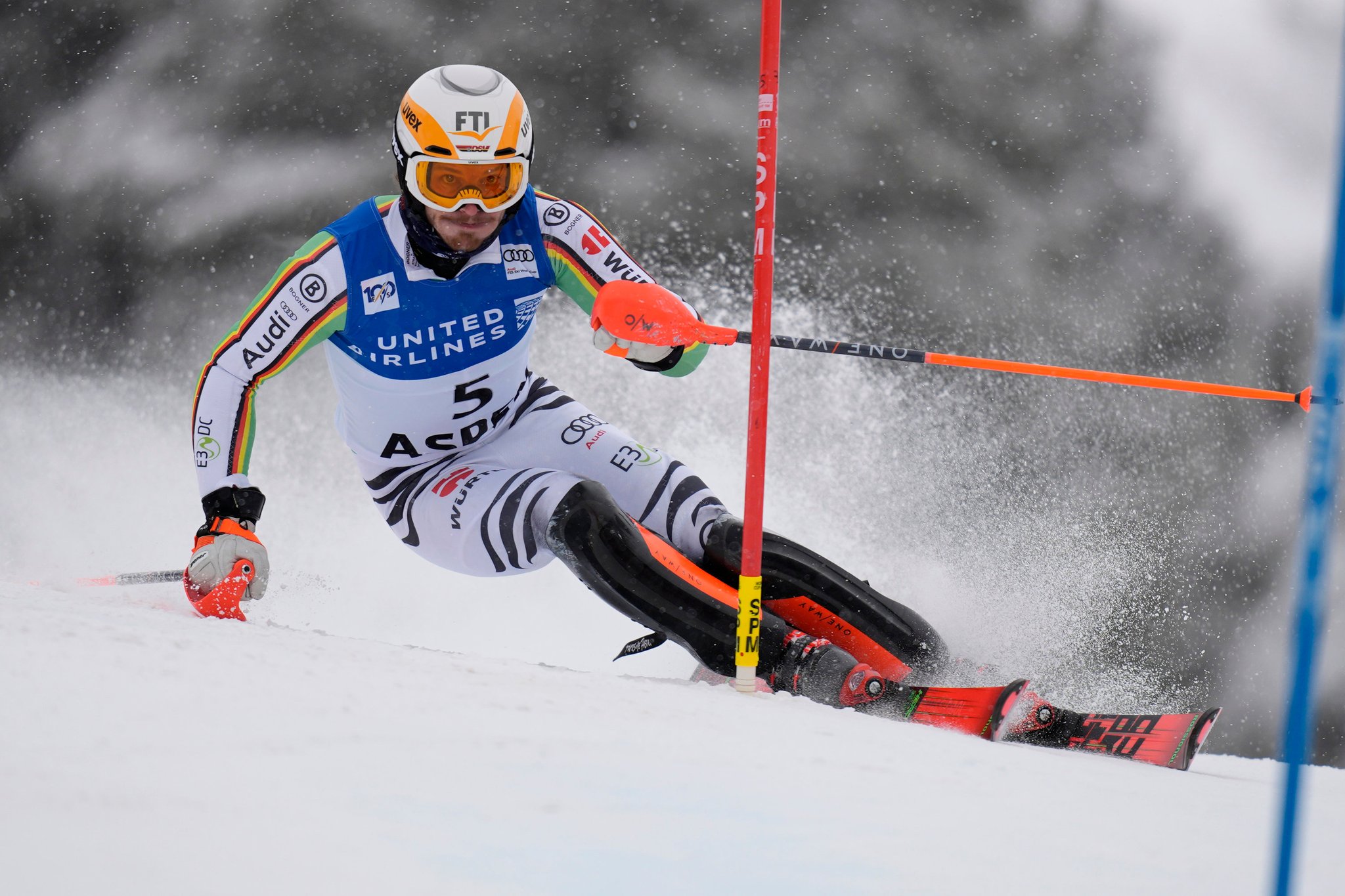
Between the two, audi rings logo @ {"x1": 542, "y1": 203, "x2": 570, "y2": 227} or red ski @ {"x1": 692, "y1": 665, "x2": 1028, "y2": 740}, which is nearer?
red ski @ {"x1": 692, "y1": 665, "x2": 1028, "y2": 740}

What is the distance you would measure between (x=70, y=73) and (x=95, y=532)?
12.7 feet

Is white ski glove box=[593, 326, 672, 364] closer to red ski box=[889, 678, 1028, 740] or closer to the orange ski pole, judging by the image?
the orange ski pole

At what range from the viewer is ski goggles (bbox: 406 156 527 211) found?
2352 mm

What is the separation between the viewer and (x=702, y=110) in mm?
7777

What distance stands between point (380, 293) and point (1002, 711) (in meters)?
1.63

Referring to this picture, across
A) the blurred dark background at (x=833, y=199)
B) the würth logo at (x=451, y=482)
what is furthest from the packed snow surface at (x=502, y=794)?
the blurred dark background at (x=833, y=199)

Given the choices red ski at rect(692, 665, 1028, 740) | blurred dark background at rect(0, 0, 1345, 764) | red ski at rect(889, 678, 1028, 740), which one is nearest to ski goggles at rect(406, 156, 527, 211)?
red ski at rect(692, 665, 1028, 740)

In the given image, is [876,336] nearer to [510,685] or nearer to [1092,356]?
[1092,356]

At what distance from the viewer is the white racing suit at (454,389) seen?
2402 mm

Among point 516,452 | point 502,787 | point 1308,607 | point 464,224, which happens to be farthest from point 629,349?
point 1308,607

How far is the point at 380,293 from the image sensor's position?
8.14 feet

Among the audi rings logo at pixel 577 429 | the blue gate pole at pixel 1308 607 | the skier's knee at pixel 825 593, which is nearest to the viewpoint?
the blue gate pole at pixel 1308 607

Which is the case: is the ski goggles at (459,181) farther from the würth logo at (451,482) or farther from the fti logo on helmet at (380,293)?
the würth logo at (451,482)

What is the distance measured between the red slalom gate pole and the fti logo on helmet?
0.86 metres
